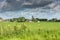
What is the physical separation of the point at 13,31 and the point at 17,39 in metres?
4.25

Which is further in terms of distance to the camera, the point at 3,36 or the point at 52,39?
the point at 3,36

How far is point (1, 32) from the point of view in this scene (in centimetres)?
2473

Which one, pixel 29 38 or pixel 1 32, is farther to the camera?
pixel 1 32

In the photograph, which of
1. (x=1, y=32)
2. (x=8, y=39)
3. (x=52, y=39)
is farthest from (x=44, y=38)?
(x=1, y=32)

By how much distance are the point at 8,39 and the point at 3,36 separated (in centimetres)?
165

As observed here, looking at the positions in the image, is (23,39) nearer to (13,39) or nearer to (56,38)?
(13,39)

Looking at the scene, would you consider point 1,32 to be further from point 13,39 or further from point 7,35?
point 13,39

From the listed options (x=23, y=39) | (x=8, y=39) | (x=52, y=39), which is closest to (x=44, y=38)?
(x=52, y=39)

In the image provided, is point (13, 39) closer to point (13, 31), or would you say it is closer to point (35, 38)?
point (35, 38)

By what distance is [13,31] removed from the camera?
25.7 meters

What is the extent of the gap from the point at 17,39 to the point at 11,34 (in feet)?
9.83

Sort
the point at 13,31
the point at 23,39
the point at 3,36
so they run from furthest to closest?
the point at 13,31 < the point at 3,36 < the point at 23,39

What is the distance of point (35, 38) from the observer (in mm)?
21688

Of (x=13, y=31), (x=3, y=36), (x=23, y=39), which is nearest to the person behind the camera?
(x=23, y=39)
